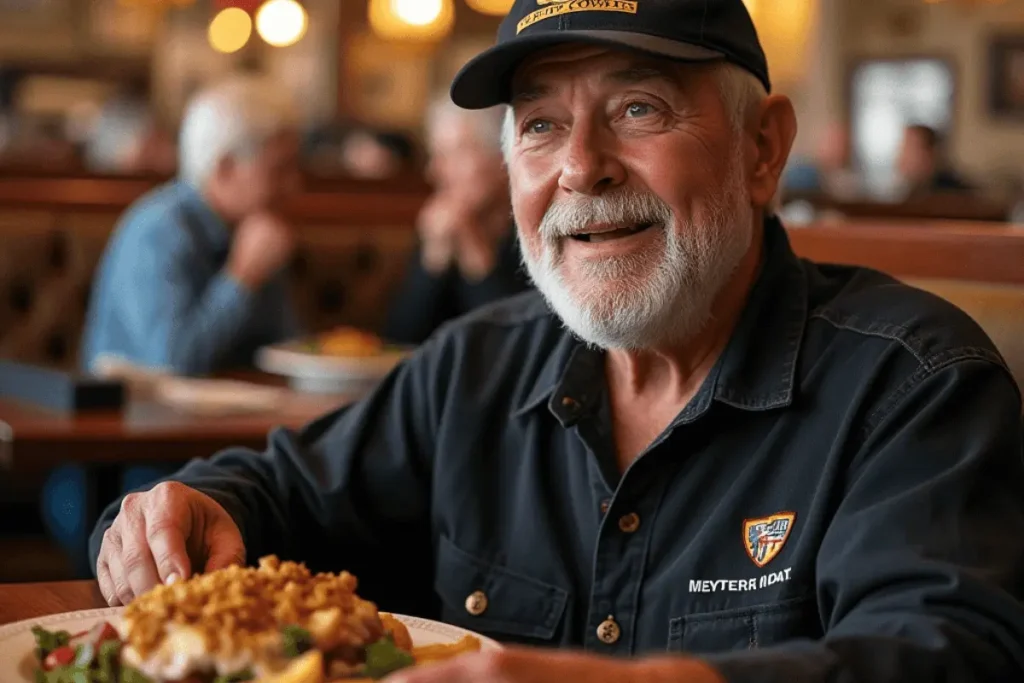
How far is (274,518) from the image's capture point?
1.77 m

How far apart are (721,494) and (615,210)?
0.34 metres

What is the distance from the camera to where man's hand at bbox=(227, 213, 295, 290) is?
3.85m

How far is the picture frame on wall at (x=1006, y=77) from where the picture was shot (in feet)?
53.6

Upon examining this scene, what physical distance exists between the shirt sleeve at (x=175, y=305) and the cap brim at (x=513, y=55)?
2.07 m

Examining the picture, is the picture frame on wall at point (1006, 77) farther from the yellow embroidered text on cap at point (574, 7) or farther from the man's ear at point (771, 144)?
the yellow embroidered text on cap at point (574, 7)

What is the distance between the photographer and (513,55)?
1.61 meters

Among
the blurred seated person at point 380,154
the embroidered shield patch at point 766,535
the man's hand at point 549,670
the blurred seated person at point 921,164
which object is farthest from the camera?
the blurred seated person at point 921,164

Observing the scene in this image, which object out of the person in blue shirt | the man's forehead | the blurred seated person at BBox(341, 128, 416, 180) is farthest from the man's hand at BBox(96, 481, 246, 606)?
the blurred seated person at BBox(341, 128, 416, 180)

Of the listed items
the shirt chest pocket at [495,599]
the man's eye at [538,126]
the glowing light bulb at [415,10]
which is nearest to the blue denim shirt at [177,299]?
the shirt chest pocket at [495,599]

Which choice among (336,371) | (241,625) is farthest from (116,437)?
(241,625)

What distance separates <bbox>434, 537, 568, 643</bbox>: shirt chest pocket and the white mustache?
0.42m

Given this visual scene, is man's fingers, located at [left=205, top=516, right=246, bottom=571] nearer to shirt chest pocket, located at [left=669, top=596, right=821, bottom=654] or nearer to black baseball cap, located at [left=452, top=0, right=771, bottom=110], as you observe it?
shirt chest pocket, located at [left=669, top=596, right=821, bottom=654]

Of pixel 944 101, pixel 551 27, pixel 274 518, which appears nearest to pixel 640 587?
pixel 274 518

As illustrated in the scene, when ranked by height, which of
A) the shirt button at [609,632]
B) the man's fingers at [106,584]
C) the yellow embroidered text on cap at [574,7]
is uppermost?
the yellow embroidered text on cap at [574,7]
